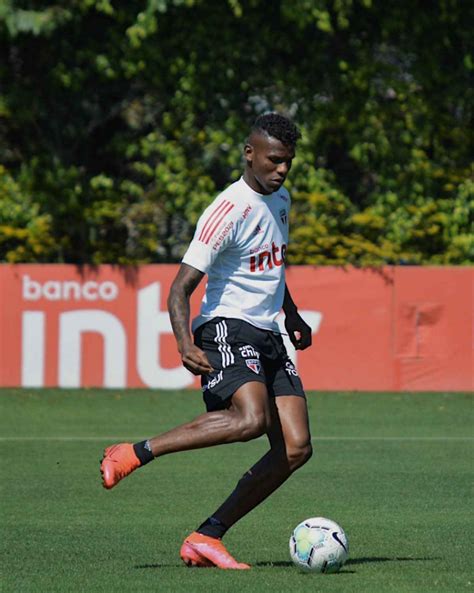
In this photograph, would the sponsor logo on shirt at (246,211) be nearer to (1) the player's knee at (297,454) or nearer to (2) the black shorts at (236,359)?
(2) the black shorts at (236,359)

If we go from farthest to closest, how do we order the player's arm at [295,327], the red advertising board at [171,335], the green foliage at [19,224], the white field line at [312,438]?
1. the green foliage at [19,224]
2. the red advertising board at [171,335]
3. the white field line at [312,438]
4. the player's arm at [295,327]

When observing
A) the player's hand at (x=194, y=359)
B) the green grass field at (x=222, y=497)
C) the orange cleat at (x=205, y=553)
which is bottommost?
the green grass field at (x=222, y=497)

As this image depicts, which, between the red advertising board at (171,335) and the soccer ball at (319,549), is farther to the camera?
the red advertising board at (171,335)

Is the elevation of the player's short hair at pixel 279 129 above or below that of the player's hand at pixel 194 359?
above

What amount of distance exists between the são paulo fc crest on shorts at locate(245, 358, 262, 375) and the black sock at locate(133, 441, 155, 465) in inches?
23.6

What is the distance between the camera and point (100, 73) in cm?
2206

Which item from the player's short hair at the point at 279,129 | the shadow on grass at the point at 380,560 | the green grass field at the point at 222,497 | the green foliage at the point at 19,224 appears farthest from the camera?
the green foliage at the point at 19,224

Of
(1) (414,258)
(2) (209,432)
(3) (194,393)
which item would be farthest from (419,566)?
(1) (414,258)

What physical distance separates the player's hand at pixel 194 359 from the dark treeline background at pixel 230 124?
1569cm

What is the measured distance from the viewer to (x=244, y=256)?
6797 mm

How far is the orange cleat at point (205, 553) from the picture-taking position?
22.0 feet

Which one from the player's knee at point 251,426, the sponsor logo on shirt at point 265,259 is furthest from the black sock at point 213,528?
the sponsor logo on shirt at point 265,259

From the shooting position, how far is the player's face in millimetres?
6742

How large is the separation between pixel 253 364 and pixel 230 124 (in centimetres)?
1558
